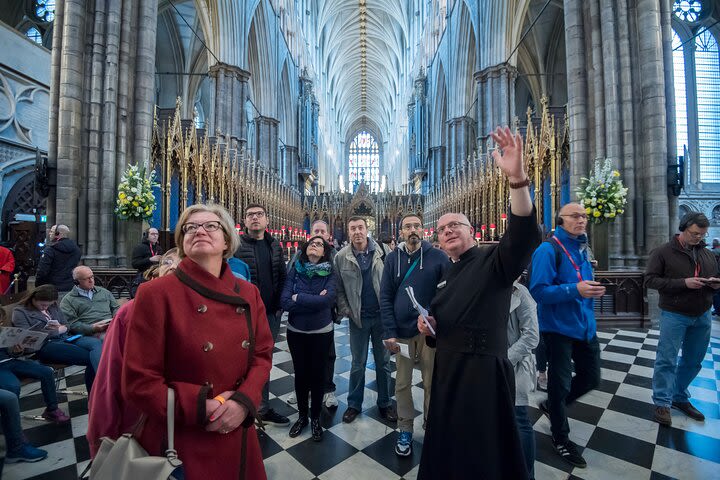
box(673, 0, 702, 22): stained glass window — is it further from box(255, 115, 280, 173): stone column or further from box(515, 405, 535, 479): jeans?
box(515, 405, 535, 479): jeans

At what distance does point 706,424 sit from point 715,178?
66.6 feet

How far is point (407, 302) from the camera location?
237 centimetres

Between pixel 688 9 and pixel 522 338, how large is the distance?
23665mm

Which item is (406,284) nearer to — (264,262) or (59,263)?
(264,262)

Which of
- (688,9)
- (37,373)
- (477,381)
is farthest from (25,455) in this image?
(688,9)

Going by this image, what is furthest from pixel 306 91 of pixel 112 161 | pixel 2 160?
pixel 112 161

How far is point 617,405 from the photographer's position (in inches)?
116

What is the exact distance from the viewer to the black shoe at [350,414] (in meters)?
2.73

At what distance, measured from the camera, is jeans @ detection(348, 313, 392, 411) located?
2846 mm

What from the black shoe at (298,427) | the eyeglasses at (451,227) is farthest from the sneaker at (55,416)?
the eyeglasses at (451,227)

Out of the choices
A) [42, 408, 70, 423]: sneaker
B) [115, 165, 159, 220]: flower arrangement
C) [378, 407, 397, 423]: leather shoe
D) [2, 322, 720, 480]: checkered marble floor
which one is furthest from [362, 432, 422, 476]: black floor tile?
[115, 165, 159, 220]: flower arrangement

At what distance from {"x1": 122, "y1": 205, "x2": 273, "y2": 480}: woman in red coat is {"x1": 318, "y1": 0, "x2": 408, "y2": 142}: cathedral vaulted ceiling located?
3802 cm

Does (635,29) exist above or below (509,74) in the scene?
below

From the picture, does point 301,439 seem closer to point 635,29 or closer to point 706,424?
point 706,424
